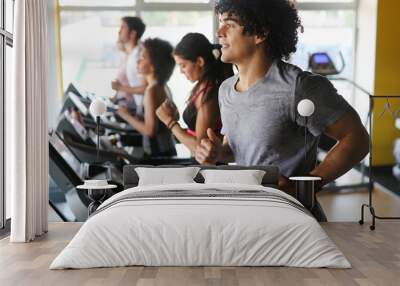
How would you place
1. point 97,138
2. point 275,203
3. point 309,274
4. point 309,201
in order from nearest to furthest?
point 309,274 < point 275,203 < point 309,201 < point 97,138

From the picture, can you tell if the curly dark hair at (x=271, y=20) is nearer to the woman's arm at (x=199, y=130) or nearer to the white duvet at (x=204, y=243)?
the woman's arm at (x=199, y=130)

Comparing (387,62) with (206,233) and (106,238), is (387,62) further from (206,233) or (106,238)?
(106,238)

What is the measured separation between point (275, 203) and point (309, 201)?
6.26 ft

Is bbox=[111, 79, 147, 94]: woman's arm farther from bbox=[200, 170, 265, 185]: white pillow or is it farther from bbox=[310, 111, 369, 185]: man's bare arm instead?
bbox=[310, 111, 369, 185]: man's bare arm

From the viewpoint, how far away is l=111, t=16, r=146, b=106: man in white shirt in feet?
24.3

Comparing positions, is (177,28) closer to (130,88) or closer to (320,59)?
(130,88)

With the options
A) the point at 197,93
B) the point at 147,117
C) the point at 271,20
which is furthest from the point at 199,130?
the point at 271,20

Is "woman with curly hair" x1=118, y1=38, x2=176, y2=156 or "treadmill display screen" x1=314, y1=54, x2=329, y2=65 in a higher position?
"treadmill display screen" x1=314, y1=54, x2=329, y2=65

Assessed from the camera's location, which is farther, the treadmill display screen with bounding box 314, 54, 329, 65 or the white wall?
the white wall

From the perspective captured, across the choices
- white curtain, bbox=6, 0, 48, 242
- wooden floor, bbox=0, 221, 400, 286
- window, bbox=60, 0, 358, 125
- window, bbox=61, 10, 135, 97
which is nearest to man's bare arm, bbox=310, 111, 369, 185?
window, bbox=60, 0, 358, 125

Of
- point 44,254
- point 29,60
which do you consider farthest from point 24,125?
point 44,254

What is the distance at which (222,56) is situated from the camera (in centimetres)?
730

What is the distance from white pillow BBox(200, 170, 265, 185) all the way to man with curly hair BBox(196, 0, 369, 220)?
0.55m

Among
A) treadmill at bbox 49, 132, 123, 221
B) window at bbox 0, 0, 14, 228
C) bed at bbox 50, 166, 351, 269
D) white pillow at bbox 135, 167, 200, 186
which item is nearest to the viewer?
bed at bbox 50, 166, 351, 269
